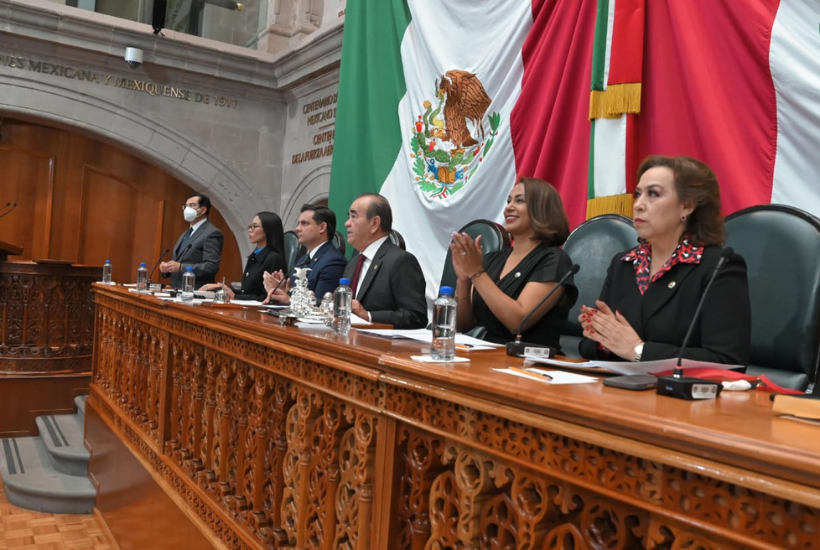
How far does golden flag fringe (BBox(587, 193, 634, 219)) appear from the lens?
280 cm

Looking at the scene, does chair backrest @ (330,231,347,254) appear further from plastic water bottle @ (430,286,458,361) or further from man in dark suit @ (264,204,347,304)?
plastic water bottle @ (430,286,458,361)

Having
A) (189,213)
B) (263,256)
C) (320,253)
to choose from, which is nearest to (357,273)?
(320,253)

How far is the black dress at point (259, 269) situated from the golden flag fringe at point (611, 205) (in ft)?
6.87

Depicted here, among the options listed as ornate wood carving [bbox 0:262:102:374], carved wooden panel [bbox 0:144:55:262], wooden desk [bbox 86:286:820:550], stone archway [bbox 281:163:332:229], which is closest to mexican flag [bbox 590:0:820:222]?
wooden desk [bbox 86:286:820:550]

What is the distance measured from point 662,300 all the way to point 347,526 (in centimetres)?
94

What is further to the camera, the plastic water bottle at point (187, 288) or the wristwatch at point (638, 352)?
the plastic water bottle at point (187, 288)

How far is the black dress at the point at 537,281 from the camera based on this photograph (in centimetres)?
222

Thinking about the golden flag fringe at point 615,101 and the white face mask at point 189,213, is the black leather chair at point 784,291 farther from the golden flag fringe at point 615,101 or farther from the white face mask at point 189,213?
→ the white face mask at point 189,213

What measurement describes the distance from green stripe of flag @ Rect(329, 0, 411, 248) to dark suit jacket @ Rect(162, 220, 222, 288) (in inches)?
32.4

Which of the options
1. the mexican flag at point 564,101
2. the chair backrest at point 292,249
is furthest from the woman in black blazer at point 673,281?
the chair backrest at point 292,249

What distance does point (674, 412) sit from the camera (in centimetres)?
91

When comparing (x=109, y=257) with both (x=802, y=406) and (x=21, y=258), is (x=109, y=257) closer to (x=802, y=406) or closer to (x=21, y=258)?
(x=21, y=258)

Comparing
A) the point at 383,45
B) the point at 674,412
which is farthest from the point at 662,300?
the point at 383,45

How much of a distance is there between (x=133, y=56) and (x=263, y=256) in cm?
308
